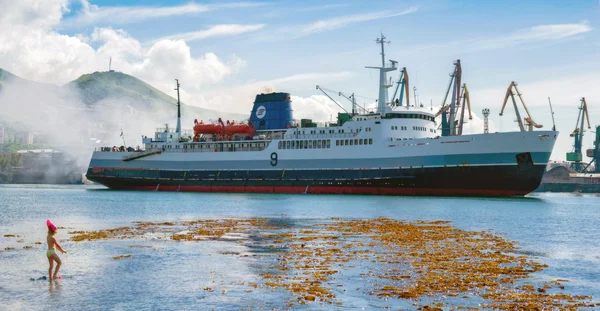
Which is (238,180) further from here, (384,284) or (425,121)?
(384,284)

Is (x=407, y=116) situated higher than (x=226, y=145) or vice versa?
(x=407, y=116)

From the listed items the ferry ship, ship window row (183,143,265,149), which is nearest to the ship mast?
the ferry ship

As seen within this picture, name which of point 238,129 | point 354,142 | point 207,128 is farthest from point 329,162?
point 207,128

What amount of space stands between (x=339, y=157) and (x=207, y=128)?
2403 centimetres

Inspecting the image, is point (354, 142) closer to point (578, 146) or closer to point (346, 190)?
point (346, 190)

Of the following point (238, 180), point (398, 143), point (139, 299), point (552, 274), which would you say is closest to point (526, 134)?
point (398, 143)

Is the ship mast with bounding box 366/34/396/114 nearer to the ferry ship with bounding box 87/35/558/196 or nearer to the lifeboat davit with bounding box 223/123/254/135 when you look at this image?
the ferry ship with bounding box 87/35/558/196

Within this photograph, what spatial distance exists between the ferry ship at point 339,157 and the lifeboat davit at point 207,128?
5.6 inches

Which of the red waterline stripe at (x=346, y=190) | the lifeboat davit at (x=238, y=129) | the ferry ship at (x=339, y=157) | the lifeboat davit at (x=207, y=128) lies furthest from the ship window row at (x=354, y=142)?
the lifeboat davit at (x=207, y=128)

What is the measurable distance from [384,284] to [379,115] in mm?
56990

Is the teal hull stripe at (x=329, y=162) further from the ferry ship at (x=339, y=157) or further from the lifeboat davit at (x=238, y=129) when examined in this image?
the lifeboat davit at (x=238, y=129)

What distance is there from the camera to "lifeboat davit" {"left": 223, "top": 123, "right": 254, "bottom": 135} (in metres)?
85.7

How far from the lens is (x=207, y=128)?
89.7 meters

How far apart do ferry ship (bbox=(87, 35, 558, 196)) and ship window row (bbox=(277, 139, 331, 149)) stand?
0.40 feet
